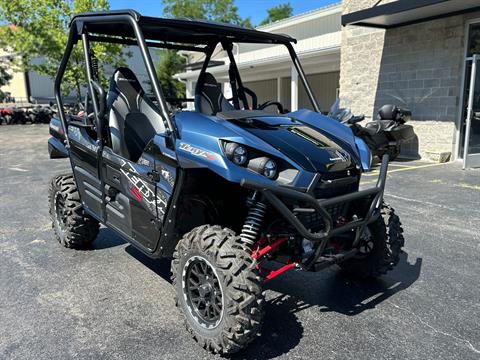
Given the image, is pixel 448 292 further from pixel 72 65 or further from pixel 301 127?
pixel 72 65

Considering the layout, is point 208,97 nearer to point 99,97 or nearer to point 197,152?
point 99,97

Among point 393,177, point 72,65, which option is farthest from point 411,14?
point 72,65

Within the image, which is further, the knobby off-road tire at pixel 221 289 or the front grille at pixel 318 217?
the front grille at pixel 318 217

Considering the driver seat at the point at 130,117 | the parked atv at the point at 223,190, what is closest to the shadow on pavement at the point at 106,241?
the parked atv at the point at 223,190

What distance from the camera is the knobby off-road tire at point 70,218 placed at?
13.6 feet

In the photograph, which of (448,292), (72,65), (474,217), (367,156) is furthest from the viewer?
(72,65)

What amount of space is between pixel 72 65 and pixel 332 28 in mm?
10696

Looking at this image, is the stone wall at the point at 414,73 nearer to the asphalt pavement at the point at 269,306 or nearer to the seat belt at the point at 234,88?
the asphalt pavement at the point at 269,306

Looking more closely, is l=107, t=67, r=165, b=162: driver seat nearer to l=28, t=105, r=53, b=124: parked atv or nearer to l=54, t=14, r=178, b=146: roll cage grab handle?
l=54, t=14, r=178, b=146: roll cage grab handle

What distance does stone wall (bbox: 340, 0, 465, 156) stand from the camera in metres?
9.45

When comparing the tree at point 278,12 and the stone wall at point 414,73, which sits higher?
the tree at point 278,12

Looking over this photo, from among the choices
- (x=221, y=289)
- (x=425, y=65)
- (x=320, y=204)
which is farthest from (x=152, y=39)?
(x=425, y=65)

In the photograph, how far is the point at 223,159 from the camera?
2.44 metres

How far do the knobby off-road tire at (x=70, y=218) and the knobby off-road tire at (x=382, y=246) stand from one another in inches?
102
